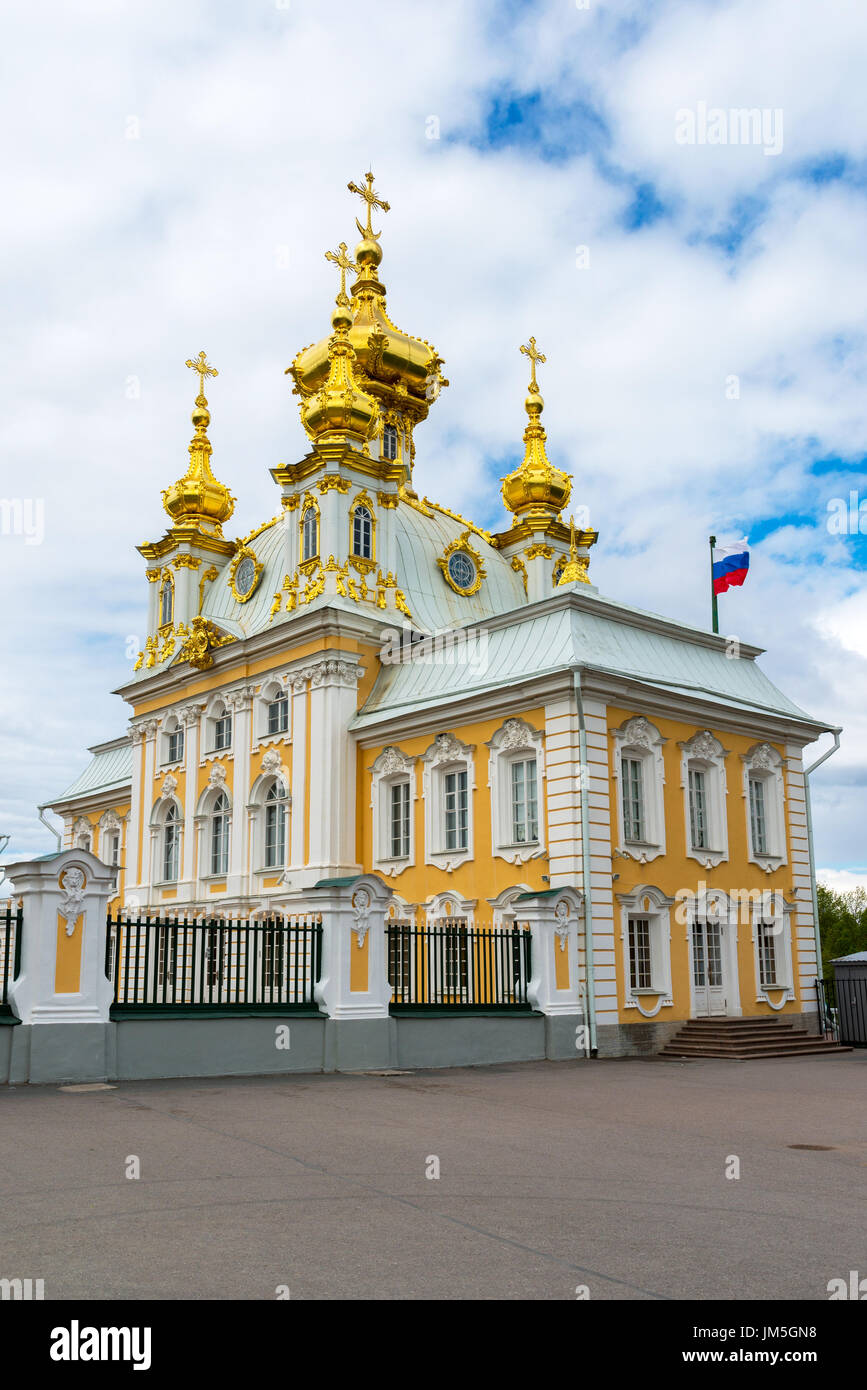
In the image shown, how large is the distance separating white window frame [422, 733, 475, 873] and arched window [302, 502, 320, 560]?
271 inches

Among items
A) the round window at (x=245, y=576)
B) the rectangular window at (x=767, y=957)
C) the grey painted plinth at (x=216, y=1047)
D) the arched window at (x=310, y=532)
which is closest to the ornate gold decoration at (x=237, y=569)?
the round window at (x=245, y=576)

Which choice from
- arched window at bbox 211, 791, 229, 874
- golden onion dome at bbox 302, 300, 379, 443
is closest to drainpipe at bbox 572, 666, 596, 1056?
Answer: golden onion dome at bbox 302, 300, 379, 443

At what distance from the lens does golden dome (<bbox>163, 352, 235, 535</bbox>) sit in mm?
33031

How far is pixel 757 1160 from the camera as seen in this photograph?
880 cm

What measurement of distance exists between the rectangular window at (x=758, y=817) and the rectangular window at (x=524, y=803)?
5.15 meters

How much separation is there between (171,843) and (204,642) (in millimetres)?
5569

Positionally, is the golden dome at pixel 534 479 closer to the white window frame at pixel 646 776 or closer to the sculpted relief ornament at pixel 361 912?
the white window frame at pixel 646 776

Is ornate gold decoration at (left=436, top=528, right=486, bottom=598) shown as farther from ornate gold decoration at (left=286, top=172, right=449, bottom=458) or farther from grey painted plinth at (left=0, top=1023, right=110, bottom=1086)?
grey painted plinth at (left=0, top=1023, right=110, bottom=1086)

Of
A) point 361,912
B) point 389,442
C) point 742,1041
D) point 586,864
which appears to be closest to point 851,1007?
point 742,1041

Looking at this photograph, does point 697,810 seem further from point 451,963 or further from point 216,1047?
point 216,1047

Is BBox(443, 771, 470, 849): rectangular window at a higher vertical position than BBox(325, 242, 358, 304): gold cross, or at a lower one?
lower

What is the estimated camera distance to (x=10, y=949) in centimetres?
1372
